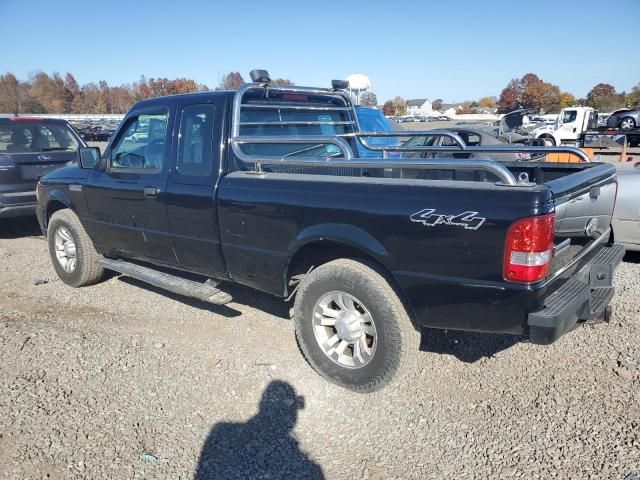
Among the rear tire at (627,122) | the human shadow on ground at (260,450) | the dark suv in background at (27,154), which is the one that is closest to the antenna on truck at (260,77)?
the human shadow on ground at (260,450)

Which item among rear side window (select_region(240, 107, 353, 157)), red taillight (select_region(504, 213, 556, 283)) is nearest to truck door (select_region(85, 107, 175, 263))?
rear side window (select_region(240, 107, 353, 157))

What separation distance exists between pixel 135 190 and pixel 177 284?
3.01 ft

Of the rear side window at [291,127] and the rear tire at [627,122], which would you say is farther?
the rear tire at [627,122]

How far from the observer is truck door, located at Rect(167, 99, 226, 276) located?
382cm

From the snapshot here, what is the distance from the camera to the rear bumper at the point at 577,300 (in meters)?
2.58

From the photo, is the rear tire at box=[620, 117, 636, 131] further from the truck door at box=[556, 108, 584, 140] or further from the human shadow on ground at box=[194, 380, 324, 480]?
the human shadow on ground at box=[194, 380, 324, 480]

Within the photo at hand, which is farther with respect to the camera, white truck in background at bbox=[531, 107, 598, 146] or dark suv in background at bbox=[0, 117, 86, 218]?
white truck in background at bbox=[531, 107, 598, 146]

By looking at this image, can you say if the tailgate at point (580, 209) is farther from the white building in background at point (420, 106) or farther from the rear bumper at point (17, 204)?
the white building in background at point (420, 106)

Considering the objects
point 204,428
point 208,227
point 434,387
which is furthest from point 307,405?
point 208,227

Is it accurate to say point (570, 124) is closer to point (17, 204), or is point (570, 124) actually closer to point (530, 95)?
point (17, 204)

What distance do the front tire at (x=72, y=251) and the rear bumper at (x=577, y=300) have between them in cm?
431

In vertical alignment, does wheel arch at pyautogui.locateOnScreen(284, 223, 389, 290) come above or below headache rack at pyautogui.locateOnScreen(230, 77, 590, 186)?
below

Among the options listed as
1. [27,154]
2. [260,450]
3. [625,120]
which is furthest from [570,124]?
[260,450]

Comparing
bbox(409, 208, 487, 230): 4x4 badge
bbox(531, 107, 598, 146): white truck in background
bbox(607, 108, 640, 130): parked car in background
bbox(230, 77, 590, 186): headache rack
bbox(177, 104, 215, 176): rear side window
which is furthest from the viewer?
bbox(607, 108, 640, 130): parked car in background
